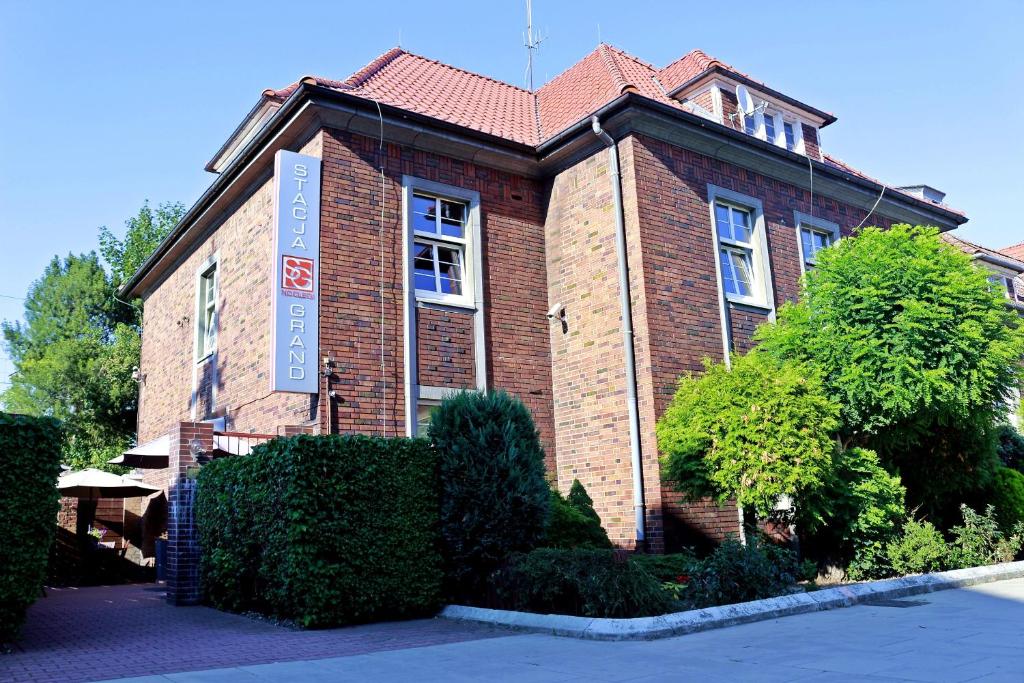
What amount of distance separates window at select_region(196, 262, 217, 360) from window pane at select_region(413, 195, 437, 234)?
179 inches

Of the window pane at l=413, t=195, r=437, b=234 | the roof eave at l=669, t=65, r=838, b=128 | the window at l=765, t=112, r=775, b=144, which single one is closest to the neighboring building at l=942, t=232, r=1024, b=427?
the roof eave at l=669, t=65, r=838, b=128

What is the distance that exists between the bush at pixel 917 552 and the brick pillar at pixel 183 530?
9007 millimetres

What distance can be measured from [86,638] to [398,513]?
311cm

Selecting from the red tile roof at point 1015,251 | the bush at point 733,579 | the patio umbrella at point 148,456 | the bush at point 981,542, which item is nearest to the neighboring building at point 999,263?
the red tile roof at point 1015,251

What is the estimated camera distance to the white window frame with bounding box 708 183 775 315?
43.8ft

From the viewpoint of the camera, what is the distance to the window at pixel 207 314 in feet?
47.1

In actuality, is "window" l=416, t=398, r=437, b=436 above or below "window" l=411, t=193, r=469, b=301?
below

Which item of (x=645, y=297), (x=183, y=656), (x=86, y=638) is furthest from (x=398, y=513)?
(x=645, y=297)

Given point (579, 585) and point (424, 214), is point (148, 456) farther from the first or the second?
point (579, 585)

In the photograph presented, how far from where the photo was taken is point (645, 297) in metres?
11.7

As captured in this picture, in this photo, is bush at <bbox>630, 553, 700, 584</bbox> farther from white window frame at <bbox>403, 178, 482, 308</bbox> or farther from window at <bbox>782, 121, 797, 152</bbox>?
window at <bbox>782, 121, 797, 152</bbox>

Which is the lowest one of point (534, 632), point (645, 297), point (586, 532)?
point (534, 632)

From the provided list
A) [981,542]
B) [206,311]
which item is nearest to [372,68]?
[206,311]

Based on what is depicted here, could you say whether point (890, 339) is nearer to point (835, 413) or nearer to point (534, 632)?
point (835, 413)
